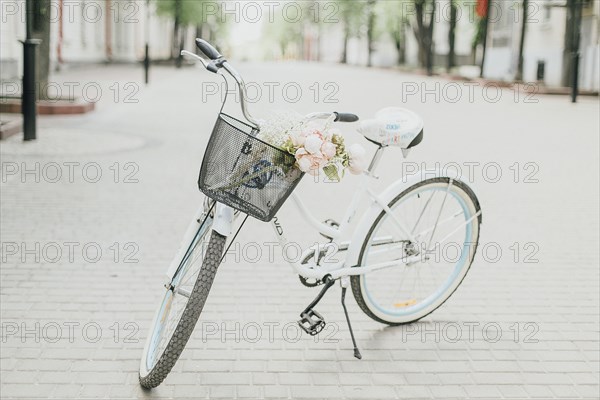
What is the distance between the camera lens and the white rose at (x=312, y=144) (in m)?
3.58

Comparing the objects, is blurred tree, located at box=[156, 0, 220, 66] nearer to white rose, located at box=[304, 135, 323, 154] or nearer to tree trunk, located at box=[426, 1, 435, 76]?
tree trunk, located at box=[426, 1, 435, 76]

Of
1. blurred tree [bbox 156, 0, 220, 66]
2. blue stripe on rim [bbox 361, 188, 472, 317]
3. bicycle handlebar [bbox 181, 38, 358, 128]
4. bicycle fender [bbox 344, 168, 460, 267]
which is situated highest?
bicycle handlebar [bbox 181, 38, 358, 128]

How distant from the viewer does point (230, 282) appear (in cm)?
Result: 557

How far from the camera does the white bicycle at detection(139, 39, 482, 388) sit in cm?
351

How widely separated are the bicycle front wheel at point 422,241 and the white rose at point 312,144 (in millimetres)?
846

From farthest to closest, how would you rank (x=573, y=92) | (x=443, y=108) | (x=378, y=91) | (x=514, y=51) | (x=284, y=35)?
1. (x=284, y=35)
2. (x=514, y=51)
3. (x=378, y=91)
4. (x=573, y=92)
5. (x=443, y=108)

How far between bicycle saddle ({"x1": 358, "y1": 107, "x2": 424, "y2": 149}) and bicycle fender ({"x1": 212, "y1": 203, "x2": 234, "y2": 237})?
88 cm

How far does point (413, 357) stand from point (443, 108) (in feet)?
50.9

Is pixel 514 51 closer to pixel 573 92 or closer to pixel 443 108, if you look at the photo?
pixel 573 92

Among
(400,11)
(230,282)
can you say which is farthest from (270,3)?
(400,11)

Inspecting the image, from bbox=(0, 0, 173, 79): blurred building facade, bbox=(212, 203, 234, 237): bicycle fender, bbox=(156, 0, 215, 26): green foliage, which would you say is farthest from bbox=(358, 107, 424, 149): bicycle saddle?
bbox=(156, 0, 215, 26): green foliage

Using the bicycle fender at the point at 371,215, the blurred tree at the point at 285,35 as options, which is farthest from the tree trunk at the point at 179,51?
the blurred tree at the point at 285,35

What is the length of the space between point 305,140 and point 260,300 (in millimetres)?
1840

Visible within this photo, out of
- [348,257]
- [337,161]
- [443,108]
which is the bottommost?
[443,108]
